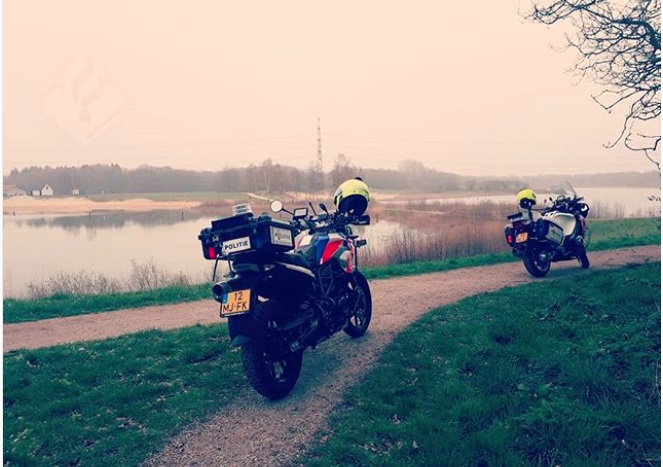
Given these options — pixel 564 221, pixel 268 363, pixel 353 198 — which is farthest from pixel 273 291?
pixel 564 221

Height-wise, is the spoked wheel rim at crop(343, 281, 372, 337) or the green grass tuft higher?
the spoked wheel rim at crop(343, 281, 372, 337)

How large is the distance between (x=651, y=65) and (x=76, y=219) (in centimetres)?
3534

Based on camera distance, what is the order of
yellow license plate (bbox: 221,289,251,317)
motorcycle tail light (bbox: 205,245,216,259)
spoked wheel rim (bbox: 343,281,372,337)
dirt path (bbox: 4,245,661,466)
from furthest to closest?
1. spoked wheel rim (bbox: 343,281,372,337)
2. motorcycle tail light (bbox: 205,245,216,259)
3. yellow license plate (bbox: 221,289,251,317)
4. dirt path (bbox: 4,245,661,466)

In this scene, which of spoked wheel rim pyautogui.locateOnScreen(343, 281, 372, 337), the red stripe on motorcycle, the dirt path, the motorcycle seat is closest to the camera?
the dirt path

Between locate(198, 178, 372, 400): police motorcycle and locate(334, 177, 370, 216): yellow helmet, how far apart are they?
2.33 ft

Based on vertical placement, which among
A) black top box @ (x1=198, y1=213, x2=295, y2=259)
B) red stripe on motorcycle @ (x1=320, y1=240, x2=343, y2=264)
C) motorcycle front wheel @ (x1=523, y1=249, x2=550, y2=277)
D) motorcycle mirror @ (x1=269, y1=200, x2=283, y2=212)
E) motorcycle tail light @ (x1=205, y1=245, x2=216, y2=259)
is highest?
motorcycle mirror @ (x1=269, y1=200, x2=283, y2=212)

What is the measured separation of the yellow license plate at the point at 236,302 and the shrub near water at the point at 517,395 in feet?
3.70

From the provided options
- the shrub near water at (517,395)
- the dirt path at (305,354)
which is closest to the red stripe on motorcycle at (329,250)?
the dirt path at (305,354)

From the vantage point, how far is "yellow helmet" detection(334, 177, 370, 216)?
5.75 m

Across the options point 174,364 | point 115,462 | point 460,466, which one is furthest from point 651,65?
point 115,462

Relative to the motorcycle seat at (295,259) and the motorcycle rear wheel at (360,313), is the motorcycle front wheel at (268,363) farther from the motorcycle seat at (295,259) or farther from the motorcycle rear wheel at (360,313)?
the motorcycle rear wheel at (360,313)

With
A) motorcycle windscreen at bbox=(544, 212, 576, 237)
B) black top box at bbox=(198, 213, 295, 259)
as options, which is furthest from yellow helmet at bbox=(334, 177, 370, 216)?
motorcycle windscreen at bbox=(544, 212, 576, 237)

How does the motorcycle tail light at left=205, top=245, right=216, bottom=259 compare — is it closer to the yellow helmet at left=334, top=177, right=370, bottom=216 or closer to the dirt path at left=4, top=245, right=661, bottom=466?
the dirt path at left=4, top=245, right=661, bottom=466

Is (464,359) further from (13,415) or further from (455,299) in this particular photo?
(13,415)
